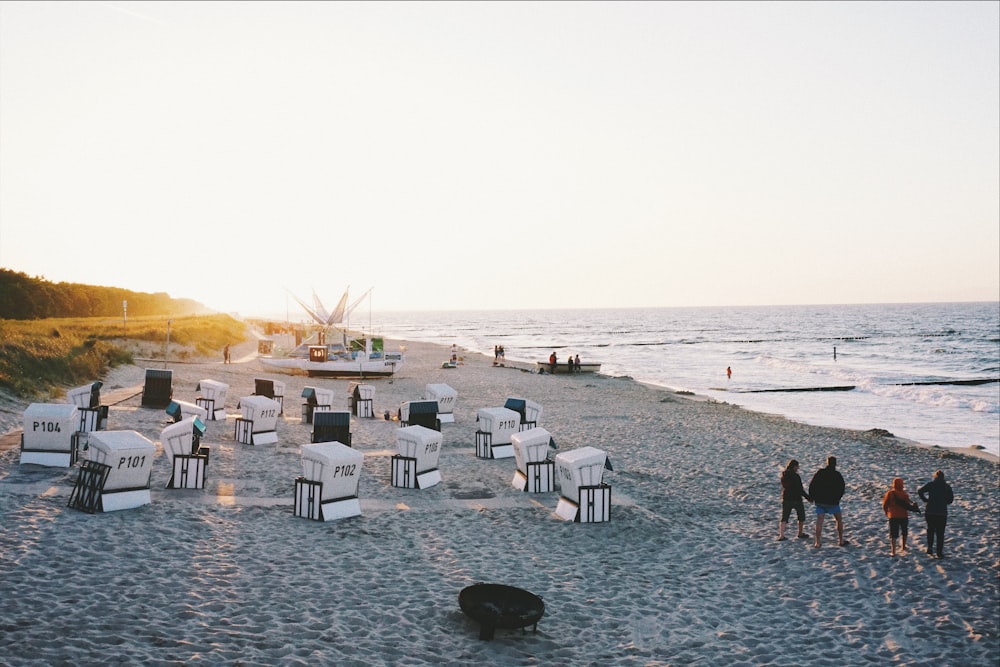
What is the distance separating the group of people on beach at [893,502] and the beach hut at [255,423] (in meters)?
14.3

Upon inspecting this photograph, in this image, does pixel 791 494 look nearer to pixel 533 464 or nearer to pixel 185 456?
pixel 533 464

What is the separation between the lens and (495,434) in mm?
19328

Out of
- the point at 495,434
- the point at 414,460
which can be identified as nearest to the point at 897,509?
the point at 414,460

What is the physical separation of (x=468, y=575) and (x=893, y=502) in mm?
7916

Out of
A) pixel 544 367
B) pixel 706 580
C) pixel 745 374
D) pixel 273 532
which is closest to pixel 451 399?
pixel 273 532

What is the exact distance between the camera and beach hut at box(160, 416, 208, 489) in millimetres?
14031

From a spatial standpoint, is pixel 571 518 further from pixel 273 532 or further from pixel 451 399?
pixel 451 399

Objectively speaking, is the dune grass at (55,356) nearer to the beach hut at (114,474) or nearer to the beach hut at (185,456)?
the beach hut at (185,456)

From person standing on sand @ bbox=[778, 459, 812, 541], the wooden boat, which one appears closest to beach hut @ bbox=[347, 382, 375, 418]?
person standing on sand @ bbox=[778, 459, 812, 541]

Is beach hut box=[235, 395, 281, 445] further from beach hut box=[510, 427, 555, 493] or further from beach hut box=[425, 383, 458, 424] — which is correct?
beach hut box=[510, 427, 555, 493]

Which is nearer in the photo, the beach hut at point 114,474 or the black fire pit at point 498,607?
the black fire pit at point 498,607

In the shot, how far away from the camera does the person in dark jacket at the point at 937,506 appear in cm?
1211

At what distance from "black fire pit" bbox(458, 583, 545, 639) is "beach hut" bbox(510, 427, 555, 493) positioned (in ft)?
22.6

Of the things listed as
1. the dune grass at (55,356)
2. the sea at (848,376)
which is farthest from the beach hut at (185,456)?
the sea at (848,376)
